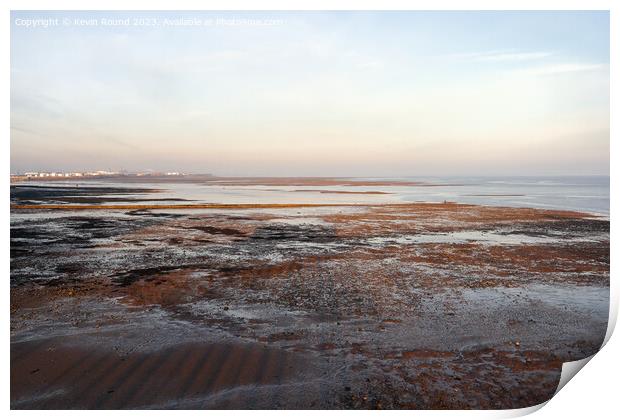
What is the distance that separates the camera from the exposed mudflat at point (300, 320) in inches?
185

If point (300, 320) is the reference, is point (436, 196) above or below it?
above

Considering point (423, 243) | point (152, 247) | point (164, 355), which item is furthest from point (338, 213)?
point (164, 355)

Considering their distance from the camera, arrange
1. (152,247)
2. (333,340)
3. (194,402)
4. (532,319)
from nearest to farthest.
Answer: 1. (194,402)
2. (333,340)
3. (532,319)
4. (152,247)

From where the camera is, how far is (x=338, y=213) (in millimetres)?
21578

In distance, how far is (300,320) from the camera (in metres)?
6.58

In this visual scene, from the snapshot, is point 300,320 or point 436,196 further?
point 436,196

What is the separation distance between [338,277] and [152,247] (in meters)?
6.03

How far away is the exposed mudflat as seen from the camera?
4.70 m

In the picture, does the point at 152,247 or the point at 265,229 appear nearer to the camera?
the point at 152,247

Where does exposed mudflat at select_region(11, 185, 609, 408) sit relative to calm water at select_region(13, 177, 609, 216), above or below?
below

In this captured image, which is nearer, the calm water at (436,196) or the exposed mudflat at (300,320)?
the exposed mudflat at (300,320)

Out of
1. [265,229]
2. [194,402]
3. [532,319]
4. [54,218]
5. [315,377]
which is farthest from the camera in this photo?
[54,218]

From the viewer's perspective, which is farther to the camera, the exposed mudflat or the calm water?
the calm water

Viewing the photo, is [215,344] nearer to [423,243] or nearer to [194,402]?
[194,402]
